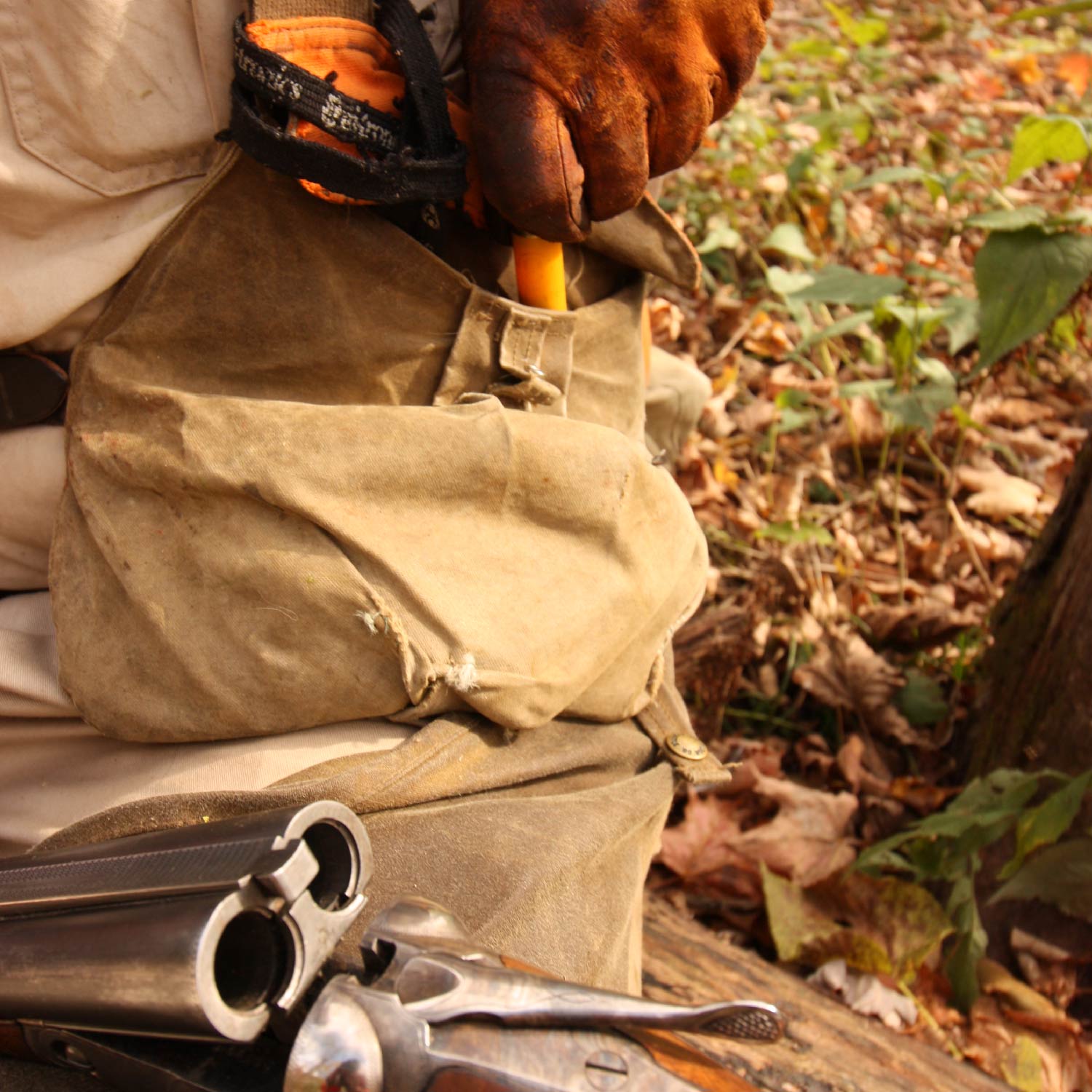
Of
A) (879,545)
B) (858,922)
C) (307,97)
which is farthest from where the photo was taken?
(879,545)

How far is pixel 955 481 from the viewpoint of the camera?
9.10 ft

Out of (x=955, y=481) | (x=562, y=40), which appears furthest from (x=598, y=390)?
(x=955, y=481)

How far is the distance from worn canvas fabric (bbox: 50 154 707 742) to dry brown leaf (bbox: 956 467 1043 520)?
1728mm

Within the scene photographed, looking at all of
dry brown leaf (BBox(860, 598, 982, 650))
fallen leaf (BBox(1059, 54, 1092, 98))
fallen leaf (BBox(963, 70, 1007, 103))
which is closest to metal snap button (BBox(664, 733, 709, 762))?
dry brown leaf (BBox(860, 598, 982, 650))

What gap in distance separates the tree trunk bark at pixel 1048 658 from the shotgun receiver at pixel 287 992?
1160mm

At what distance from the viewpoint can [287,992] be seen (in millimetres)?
871

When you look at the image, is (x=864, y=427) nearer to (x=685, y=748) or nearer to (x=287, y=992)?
(x=685, y=748)

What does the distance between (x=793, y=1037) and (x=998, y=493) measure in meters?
1.73

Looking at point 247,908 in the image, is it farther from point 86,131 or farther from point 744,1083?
point 86,131

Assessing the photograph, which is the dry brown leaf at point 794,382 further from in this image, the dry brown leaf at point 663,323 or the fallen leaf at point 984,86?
the fallen leaf at point 984,86

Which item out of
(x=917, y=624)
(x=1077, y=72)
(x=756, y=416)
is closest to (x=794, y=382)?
(x=756, y=416)

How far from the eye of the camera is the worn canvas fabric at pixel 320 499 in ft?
3.77

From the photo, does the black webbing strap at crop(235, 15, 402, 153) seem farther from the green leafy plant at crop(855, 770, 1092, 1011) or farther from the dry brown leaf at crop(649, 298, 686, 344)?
the dry brown leaf at crop(649, 298, 686, 344)

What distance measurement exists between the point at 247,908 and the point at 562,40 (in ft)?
3.15
